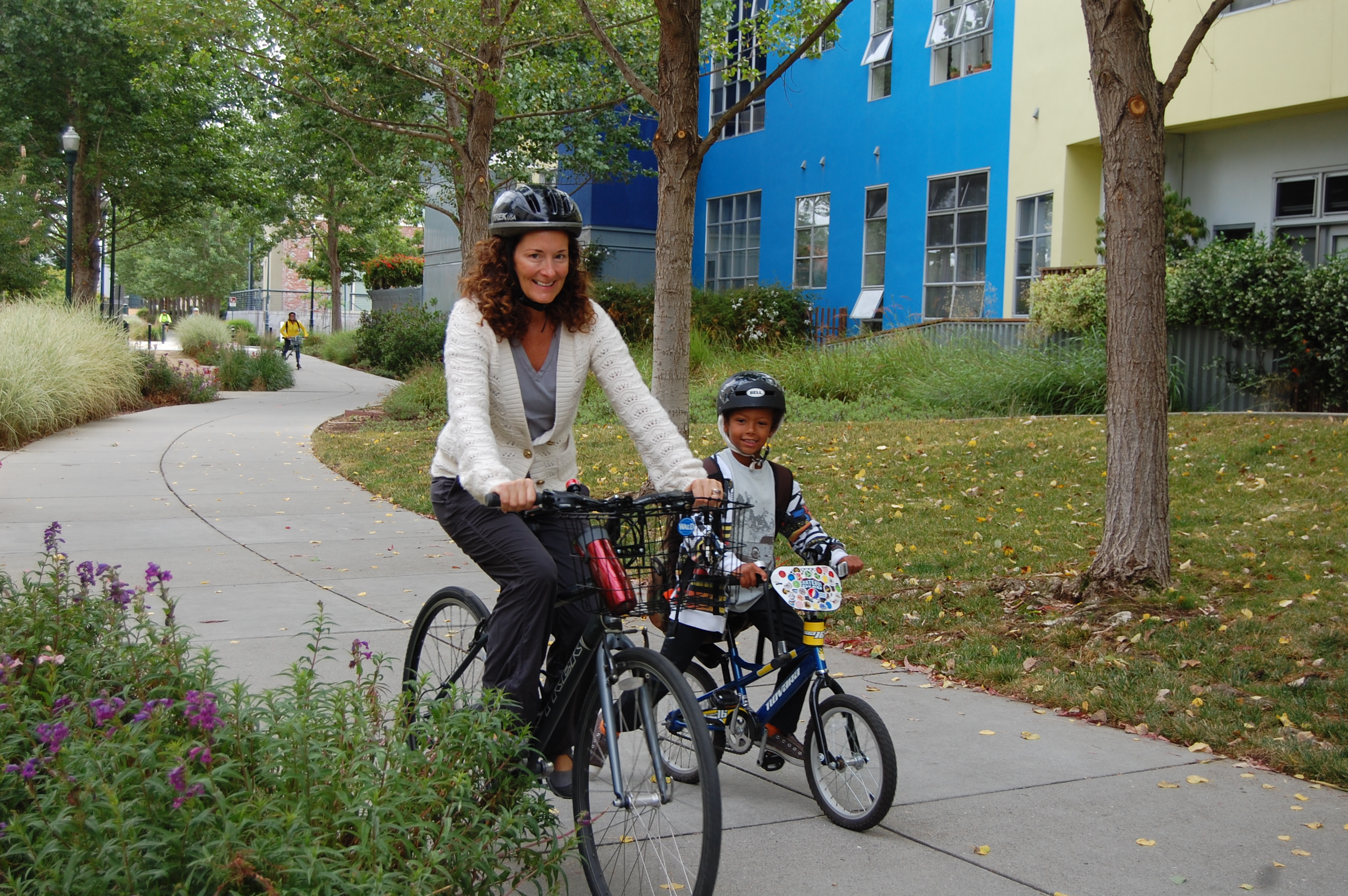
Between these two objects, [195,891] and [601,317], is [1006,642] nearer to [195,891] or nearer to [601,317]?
[601,317]

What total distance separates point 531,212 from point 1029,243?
17946 mm

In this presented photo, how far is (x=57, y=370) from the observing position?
16406 mm

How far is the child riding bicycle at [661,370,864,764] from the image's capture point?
4082 millimetres

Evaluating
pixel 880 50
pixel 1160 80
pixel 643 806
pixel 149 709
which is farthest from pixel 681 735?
pixel 880 50

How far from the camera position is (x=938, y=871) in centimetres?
366

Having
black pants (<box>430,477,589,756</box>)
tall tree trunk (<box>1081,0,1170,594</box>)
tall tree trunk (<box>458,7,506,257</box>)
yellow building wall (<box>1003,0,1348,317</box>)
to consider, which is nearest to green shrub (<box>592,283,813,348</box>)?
yellow building wall (<box>1003,0,1348,317</box>)

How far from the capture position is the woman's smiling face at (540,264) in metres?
3.56

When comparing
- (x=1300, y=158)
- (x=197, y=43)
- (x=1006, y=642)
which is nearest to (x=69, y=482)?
(x=197, y=43)

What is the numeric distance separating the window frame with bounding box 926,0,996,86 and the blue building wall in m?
0.11

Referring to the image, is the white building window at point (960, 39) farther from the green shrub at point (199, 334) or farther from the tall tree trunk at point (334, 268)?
the tall tree trunk at point (334, 268)

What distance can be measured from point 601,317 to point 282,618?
11.9 feet

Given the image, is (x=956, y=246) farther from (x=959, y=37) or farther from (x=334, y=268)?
(x=334, y=268)

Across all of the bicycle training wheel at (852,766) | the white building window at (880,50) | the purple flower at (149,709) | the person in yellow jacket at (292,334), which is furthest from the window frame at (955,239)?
the person in yellow jacket at (292,334)

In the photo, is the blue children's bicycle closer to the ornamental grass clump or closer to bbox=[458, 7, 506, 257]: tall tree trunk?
the ornamental grass clump
